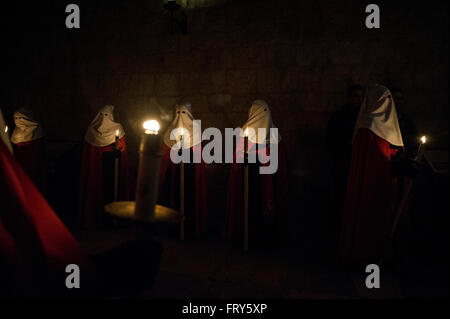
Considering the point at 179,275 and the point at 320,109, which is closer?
the point at 179,275

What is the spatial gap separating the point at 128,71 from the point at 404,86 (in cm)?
452

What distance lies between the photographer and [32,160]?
4457mm

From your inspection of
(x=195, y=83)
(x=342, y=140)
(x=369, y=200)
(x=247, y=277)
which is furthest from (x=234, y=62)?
(x=247, y=277)

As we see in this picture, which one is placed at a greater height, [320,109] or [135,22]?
[135,22]

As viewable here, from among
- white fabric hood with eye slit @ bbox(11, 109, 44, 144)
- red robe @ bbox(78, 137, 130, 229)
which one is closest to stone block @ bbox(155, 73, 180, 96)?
red robe @ bbox(78, 137, 130, 229)

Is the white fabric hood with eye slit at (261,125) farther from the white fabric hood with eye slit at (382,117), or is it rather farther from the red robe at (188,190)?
the white fabric hood with eye slit at (382,117)

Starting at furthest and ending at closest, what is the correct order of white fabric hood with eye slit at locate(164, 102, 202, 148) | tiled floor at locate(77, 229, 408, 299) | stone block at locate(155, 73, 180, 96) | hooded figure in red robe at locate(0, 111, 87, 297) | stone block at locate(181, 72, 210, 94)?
1. stone block at locate(155, 73, 180, 96)
2. stone block at locate(181, 72, 210, 94)
3. white fabric hood with eye slit at locate(164, 102, 202, 148)
4. tiled floor at locate(77, 229, 408, 299)
5. hooded figure in red robe at locate(0, 111, 87, 297)

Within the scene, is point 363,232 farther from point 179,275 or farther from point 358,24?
point 358,24

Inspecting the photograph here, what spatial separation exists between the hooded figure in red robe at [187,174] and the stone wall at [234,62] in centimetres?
76

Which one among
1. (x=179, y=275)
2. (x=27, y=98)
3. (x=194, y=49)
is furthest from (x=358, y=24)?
(x=27, y=98)

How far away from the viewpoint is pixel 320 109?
4.24 metres

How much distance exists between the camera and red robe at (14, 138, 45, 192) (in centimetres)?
442

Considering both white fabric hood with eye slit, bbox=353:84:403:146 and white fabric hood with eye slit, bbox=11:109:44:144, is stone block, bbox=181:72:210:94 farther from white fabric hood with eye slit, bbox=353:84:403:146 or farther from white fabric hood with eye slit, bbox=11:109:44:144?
white fabric hood with eye slit, bbox=353:84:403:146

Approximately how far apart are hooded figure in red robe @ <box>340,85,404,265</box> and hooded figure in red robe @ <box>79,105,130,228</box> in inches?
129
